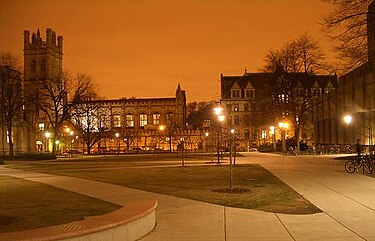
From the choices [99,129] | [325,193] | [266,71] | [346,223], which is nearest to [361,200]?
[325,193]

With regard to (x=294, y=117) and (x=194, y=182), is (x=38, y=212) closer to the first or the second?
(x=194, y=182)

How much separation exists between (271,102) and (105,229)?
59064mm

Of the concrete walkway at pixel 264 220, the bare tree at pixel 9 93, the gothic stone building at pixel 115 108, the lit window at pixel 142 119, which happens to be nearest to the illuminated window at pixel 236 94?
the gothic stone building at pixel 115 108

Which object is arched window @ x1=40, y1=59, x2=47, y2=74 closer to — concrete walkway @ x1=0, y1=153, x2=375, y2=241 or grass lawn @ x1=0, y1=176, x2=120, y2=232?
grass lawn @ x1=0, y1=176, x2=120, y2=232

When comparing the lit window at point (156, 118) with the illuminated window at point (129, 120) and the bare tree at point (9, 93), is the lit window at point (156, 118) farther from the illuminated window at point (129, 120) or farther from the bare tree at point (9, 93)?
the bare tree at point (9, 93)

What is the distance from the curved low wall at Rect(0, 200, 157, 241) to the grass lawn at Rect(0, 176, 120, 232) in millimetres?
2554

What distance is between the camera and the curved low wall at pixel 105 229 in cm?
838

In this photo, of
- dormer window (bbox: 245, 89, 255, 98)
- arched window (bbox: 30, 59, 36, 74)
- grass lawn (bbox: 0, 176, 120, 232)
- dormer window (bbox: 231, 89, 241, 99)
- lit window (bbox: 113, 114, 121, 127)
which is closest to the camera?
grass lawn (bbox: 0, 176, 120, 232)

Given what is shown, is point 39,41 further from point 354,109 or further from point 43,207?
point 43,207

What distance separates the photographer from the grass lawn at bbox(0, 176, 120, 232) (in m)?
12.4

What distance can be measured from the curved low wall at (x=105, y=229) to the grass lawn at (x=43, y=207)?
255 centimetres

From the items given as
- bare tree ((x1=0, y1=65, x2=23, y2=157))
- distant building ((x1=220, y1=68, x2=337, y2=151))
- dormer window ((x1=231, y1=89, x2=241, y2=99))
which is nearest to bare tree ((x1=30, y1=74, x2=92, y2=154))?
bare tree ((x1=0, y1=65, x2=23, y2=157))

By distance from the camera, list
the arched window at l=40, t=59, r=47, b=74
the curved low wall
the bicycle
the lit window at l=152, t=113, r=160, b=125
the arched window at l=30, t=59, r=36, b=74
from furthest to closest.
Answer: the lit window at l=152, t=113, r=160, b=125, the arched window at l=30, t=59, r=36, b=74, the arched window at l=40, t=59, r=47, b=74, the bicycle, the curved low wall

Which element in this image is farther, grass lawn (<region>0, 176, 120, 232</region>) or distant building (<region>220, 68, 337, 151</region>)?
distant building (<region>220, 68, 337, 151</region>)
